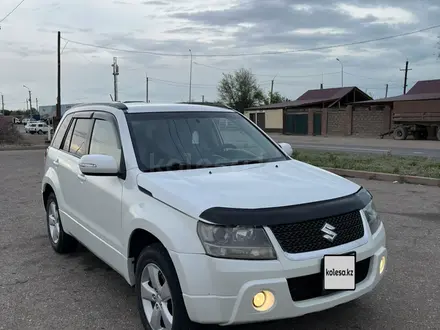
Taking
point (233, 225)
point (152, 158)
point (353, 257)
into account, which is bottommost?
point (353, 257)

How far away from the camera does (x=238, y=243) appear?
273cm

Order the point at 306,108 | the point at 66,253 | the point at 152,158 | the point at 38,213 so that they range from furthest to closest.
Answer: the point at 306,108, the point at 38,213, the point at 66,253, the point at 152,158

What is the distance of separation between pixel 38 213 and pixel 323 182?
18.8 feet

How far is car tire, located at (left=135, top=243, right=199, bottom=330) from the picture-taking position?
288 centimetres

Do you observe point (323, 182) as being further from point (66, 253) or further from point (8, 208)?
point (8, 208)

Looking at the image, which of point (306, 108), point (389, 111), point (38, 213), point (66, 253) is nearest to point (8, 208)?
point (38, 213)

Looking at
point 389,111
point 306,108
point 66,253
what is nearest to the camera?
point 66,253

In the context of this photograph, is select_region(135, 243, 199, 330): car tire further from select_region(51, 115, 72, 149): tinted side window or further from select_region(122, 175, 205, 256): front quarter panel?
select_region(51, 115, 72, 149): tinted side window

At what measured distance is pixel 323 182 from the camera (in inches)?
132

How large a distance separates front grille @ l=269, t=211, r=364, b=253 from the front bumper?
0.07m

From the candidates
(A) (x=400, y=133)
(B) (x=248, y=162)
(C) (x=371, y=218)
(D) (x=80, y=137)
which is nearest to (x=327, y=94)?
(A) (x=400, y=133)

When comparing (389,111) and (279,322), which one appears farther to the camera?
(389,111)

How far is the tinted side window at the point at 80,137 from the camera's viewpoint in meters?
4.62

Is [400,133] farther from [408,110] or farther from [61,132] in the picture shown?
[61,132]
